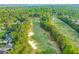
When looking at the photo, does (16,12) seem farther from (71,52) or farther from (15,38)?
(71,52)

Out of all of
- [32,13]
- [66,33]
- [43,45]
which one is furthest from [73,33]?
[32,13]

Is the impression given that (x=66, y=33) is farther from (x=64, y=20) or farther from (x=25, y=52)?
(x=25, y=52)

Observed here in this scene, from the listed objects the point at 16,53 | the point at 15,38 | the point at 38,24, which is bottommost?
the point at 16,53

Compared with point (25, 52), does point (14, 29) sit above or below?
above

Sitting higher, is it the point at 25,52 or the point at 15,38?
the point at 15,38

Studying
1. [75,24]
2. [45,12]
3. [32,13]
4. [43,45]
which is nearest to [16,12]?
[32,13]

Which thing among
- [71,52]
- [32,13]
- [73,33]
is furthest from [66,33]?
[32,13]

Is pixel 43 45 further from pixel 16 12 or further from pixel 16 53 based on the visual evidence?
pixel 16 12
